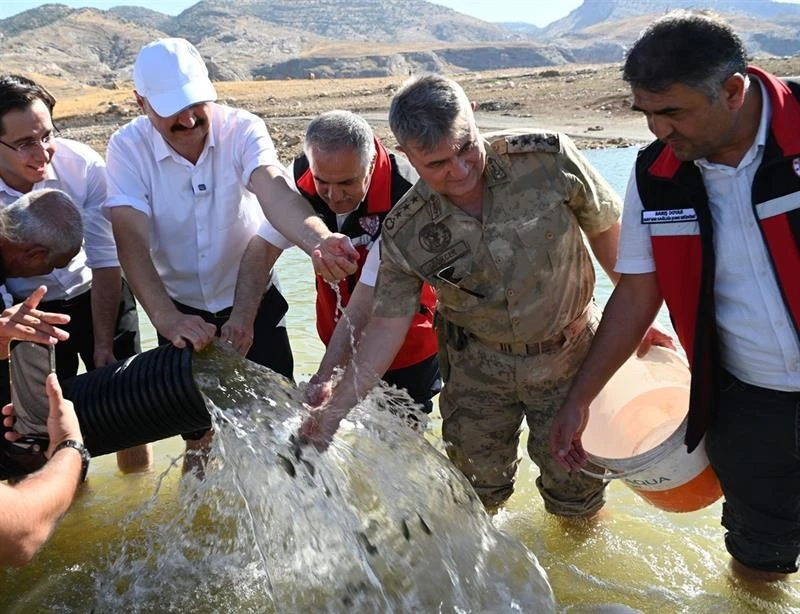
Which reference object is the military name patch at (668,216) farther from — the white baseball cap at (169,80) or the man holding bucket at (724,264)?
the white baseball cap at (169,80)

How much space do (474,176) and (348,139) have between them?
0.54 meters

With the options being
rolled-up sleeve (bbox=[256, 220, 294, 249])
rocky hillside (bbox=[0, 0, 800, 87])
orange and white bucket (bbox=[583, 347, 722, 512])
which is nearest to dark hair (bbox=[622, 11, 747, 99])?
orange and white bucket (bbox=[583, 347, 722, 512])

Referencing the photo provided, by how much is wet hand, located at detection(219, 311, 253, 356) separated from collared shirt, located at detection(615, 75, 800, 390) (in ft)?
5.54

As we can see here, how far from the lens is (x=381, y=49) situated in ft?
297

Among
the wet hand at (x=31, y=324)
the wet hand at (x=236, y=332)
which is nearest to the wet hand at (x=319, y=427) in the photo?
the wet hand at (x=236, y=332)

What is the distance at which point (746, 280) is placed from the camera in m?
2.69

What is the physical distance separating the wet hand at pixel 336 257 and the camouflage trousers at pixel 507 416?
0.55 m

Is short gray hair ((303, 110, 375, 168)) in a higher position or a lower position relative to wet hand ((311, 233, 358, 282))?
higher

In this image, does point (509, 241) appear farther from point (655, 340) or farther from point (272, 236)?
point (272, 236)

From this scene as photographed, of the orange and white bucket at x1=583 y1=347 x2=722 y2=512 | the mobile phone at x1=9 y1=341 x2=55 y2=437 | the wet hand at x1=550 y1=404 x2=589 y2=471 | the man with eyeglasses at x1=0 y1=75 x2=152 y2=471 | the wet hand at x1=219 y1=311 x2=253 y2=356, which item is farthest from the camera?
the wet hand at x1=219 y1=311 x2=253 y2=356

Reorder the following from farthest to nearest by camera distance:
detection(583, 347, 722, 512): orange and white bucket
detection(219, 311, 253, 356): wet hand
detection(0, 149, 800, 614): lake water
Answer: detection(219, 311, 253, 356): wet hand < detection(0, 149, 800, 614): lake water < detection(583, 347, 722, 512): orange and white bucket

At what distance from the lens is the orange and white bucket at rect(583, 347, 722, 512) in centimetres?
304

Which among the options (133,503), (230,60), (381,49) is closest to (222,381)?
(133,503)

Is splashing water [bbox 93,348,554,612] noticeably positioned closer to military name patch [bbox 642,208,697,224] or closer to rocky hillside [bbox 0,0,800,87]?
military name patch [bbox 642,208,697,224]
